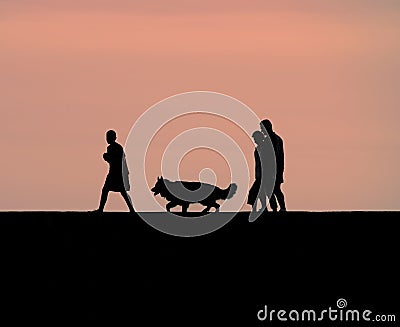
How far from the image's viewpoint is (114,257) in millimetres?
31109

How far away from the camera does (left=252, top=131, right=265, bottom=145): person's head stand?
112 ft

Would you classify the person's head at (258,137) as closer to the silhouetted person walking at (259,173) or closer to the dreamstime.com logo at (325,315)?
the silhouetted person walking at (259,173)

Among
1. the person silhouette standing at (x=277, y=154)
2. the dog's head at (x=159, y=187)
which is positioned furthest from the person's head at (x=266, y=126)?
the dog's head at (x=159, y=187)

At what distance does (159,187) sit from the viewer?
4050 cm

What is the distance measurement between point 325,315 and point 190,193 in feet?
32.0

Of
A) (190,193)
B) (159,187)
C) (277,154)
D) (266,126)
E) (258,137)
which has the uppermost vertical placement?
(159,187)

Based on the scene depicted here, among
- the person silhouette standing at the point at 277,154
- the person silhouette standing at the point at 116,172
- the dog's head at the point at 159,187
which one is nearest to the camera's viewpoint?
the person silhouette standing at the point at 277,154

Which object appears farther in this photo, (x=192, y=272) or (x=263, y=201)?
(x=263, y=201)

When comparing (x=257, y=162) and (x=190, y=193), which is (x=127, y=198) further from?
(x=190, y=193)

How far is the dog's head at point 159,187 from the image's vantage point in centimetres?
4041

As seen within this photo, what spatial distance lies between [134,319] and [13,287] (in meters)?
2.13

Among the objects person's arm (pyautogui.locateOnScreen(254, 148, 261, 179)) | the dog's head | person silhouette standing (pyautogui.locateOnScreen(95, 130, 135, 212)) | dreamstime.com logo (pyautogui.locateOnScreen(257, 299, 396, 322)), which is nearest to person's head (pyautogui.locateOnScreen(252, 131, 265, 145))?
person's arm (pyautogui.locateOnScreen(254, 148, 261, 179))

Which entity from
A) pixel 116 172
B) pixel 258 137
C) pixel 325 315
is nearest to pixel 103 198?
pixel 116 172

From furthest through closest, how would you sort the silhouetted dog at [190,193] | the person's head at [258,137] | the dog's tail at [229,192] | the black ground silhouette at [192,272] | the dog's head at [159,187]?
the dog's head at [159,187] → the dog's tail at [229,192] → the silhouetted dog at [190,193] → the person's head at [258,137] → the black ground silhouette at [192,272]
